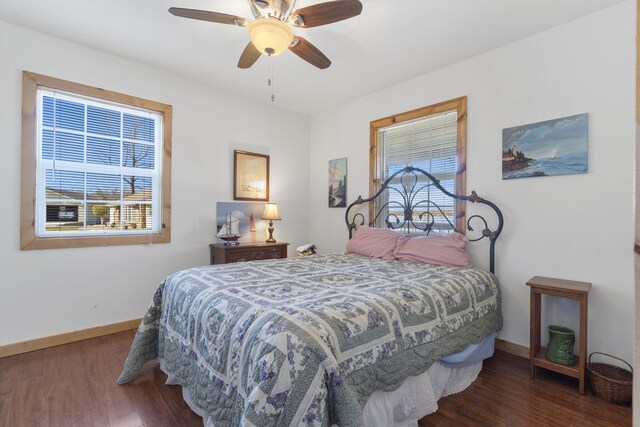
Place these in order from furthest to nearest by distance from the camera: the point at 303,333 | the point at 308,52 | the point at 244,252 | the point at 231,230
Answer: the point at 231,230
the point at 244,252
the point at 308,52
the point at 303,333

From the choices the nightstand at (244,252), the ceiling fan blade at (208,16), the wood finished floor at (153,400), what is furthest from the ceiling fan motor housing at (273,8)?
the wood finished floor at (153,400)

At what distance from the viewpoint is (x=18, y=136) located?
2521mm

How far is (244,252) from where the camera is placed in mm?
3453

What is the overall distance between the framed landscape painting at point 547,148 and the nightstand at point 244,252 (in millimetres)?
2549

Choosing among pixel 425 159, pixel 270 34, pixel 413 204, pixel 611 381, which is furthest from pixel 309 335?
pixel 425 159

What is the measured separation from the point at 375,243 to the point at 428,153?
1.11 meters

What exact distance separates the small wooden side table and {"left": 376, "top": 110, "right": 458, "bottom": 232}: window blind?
98cm

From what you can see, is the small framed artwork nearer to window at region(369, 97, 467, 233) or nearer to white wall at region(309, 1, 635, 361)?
window at region(369, 97, 467, 233)

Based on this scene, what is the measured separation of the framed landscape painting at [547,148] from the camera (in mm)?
2271

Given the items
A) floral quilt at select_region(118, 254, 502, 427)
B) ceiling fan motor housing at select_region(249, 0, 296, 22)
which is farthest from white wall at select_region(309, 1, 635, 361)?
ceiling fan motor housing at select_region(249, 0, 296, 22)

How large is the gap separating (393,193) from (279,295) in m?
2.31

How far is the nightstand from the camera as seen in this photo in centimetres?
335

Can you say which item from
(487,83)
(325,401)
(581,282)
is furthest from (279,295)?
(487,83)

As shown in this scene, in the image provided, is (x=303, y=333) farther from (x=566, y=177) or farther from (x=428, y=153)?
(x=428, y=153)
